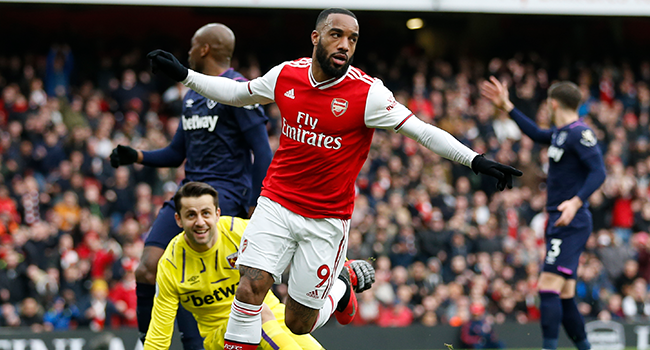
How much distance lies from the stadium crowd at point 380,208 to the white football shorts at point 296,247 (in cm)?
Result: 723

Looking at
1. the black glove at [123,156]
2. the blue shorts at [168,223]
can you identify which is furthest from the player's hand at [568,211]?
the black glove at [123,156]

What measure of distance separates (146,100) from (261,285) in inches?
480

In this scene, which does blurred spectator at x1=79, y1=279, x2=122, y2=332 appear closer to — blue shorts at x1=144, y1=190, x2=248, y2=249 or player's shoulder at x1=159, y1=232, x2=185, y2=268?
blue shorts at x1=144, y1=190, x2=248, y2=249

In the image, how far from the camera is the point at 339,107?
4863 millimetres

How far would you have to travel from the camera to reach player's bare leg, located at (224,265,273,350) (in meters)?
4.91

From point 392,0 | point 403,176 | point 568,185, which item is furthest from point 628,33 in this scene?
point 568,185

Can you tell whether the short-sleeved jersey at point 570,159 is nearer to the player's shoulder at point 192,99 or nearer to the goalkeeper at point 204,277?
the goalkeeper at point 204,277

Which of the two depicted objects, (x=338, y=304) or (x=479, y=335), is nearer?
(x=338, y=304)

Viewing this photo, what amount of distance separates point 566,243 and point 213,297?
3.40 metres

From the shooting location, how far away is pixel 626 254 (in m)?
14.9

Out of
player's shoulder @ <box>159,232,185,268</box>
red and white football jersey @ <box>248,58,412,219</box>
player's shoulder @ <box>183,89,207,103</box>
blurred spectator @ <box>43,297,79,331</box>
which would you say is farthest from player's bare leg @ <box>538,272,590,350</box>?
blurred spectator @ <box>43,297,79,331</box>

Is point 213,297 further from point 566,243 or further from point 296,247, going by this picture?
point 566,243

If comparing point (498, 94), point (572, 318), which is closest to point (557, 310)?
point (572, 318)

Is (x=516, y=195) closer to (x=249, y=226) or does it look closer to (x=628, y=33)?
(x=628, y=33)
